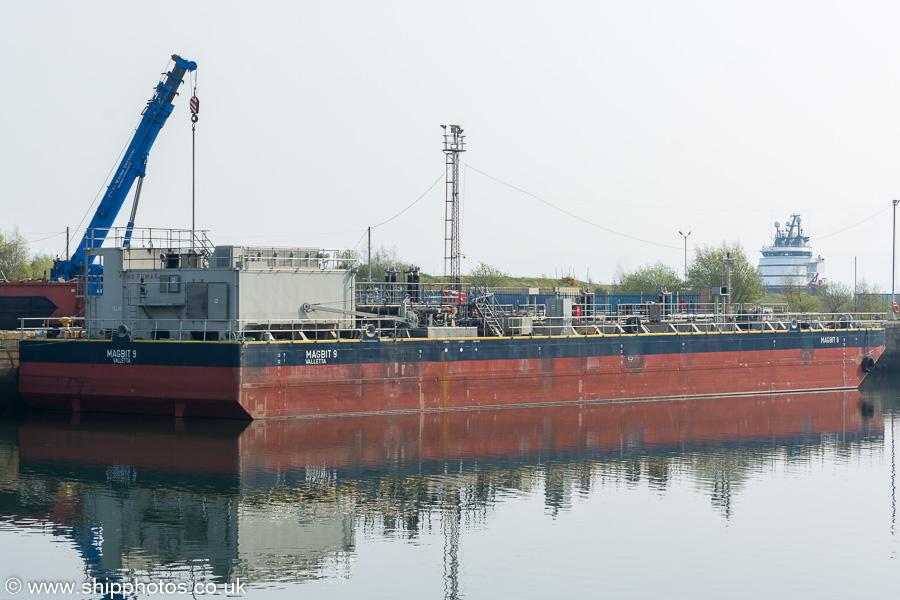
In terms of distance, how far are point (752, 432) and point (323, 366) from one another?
18.9 m

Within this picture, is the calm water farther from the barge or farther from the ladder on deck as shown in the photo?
the ladder on deck

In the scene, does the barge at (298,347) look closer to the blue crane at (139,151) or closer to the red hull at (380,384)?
the red hull at (380,384)

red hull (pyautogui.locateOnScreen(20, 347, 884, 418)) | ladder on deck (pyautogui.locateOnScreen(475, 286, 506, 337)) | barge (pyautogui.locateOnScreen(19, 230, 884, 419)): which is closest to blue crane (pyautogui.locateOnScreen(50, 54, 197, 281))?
barge (pyautogui.locateOnScreen(19, 230, 884, 419))

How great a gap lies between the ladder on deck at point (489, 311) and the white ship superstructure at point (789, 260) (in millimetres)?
122119

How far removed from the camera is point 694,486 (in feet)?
114

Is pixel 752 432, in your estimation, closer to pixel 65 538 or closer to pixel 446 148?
pixel 446 148

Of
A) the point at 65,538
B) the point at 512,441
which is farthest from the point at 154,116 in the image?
the point at 65,538

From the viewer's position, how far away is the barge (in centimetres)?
4428

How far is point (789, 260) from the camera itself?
168 metres

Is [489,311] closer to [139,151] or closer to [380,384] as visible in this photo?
[380,384]

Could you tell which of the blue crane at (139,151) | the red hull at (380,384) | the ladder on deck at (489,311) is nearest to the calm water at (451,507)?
the red hull at (380,384)

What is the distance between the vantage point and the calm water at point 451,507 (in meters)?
24.5

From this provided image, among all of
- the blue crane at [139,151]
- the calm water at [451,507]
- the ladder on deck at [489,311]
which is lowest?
the calm water at [451,507]

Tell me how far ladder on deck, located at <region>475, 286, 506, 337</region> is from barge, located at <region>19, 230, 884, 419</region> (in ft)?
0.26
